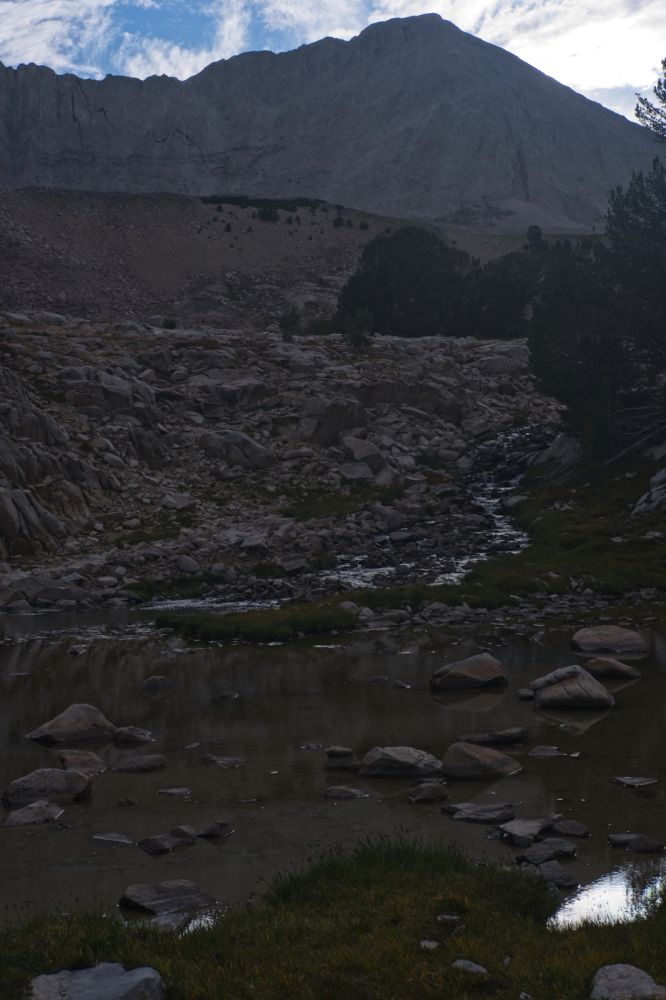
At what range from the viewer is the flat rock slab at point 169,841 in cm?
956

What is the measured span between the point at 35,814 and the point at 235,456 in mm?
31031

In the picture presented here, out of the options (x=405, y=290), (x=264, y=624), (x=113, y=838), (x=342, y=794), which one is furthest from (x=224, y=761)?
(x=405, y=290)

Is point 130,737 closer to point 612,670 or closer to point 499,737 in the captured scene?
point 499,737

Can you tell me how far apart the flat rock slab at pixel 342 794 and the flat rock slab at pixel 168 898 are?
2991mm

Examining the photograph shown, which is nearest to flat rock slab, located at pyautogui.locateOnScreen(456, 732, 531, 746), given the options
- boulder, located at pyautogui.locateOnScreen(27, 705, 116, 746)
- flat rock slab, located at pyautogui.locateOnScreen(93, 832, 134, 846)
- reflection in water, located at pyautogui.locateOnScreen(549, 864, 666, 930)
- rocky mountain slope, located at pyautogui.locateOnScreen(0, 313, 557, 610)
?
reflection in water, located at pyautogui.locateOnScreen(549, 864, 666, 930)

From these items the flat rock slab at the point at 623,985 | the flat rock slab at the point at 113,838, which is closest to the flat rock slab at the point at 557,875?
the flat rock slab at the point at 623,985

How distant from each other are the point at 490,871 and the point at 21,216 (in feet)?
366

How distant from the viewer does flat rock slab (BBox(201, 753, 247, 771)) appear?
1270cm

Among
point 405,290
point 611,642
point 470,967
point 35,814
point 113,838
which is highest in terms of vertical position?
point 405,290

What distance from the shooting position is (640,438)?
3688 cm

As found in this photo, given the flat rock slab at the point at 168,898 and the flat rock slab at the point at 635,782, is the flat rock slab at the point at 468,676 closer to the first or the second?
the flat rock slab at the point at 635,782

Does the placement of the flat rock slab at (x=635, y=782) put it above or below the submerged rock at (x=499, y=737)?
above

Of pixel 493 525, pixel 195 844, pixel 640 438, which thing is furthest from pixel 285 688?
pixel 640 438

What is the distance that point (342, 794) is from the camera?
11.2 meters
